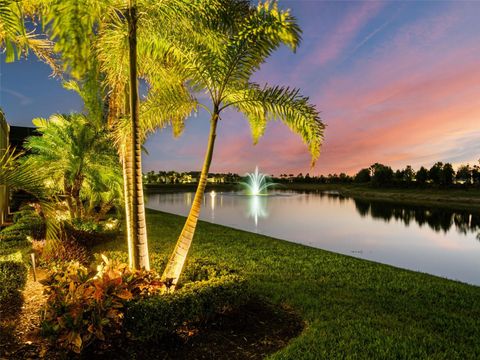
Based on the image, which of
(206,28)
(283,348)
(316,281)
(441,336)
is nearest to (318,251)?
(316,281)

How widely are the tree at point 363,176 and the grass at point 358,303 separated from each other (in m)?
103

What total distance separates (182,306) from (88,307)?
4.24ft

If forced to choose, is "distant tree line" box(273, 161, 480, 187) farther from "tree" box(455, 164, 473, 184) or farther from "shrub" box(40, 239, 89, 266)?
"shrub" box(40, 239, 89, 266)

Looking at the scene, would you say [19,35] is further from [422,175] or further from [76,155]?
[422,175]

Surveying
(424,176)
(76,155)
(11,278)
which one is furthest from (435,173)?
(11,278)

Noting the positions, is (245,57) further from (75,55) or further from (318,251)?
(318,251)

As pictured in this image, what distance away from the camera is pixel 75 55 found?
11.8 feet

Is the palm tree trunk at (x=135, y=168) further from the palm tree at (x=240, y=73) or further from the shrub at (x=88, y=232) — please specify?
the shrub at (x=88, y=232)

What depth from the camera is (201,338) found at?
200 inches

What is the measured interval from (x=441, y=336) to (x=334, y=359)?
2.18 meters

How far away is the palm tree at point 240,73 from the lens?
19.7 feet

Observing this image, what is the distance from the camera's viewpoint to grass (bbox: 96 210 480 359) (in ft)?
15.8

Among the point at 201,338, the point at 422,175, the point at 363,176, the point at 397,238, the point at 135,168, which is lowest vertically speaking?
the point at 397,238

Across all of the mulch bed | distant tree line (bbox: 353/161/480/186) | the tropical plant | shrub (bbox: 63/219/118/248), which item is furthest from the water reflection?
distant tree line (bbox: 353/161/480/186)
